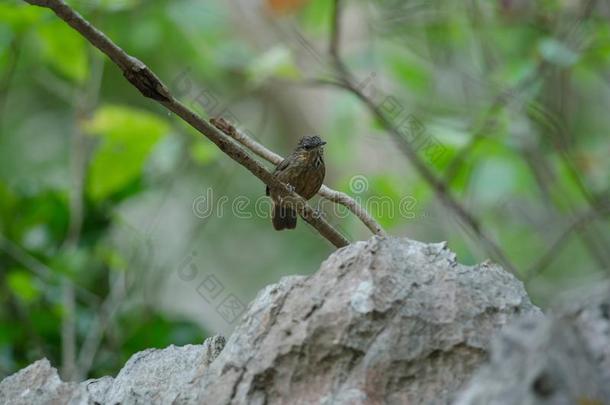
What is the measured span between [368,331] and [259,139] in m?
5.07

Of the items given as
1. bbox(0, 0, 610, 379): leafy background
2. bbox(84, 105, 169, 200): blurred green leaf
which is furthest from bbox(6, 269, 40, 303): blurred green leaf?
bbox(84, 105, 169, 200): blurred green leaf

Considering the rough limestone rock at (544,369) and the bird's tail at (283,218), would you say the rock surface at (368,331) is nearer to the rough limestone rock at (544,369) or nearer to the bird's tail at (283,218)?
the rough limestone rock at (544,369)

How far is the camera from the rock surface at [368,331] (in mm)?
2471

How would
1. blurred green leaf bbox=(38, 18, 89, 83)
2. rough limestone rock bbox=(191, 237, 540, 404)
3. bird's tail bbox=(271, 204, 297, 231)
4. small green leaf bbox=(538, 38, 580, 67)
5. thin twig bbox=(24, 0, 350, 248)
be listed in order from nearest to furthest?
rough limestone rock bbox=(191, 237, 540, 404), thin twig bbox=(24, 0, 350, 248), bird's tail bbox=(271, 204, 297, 231), small green leaf bbox=(538, 38, 580, 67), blurred green leaf bbox=(38, 18, 89, 83)

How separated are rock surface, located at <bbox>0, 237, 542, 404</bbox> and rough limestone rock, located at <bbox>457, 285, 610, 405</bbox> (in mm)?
396

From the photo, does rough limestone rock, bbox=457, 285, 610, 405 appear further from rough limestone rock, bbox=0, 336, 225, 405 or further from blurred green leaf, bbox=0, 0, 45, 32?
blurred green leaf, bbox=0, 0, 45, 32

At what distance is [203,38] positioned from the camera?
282 inches

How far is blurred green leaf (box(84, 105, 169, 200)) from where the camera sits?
5723 millimetres

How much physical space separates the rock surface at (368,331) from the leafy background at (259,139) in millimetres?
2421

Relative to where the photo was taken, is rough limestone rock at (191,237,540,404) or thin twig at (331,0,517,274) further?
thin twig at (331,0,517,274)

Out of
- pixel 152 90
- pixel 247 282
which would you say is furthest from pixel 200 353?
pixel 247 282

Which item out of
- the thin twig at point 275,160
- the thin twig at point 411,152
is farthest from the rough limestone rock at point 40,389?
the thin twig at point 411,152

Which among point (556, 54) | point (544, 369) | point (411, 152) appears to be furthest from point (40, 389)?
point (556, 54)

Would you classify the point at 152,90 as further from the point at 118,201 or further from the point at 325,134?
the point at 325,134
